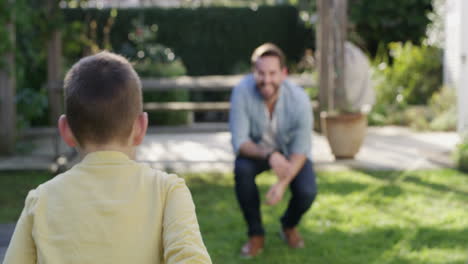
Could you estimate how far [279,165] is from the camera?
386cm

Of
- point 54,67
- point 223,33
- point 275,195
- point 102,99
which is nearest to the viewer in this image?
point 102,99

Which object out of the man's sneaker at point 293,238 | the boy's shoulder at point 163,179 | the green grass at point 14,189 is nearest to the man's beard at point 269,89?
the man's sneaker at point 293,238

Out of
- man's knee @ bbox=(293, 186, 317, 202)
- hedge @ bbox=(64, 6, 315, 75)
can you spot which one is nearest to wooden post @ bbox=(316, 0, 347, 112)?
man's knee @ bbox=(293, 186, 317, 202)

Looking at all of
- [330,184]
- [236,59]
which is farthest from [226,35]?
[330,184]

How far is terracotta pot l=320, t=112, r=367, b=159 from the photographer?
689cm

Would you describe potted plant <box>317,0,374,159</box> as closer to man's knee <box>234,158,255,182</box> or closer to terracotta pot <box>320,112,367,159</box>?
terracotta pot <box>320,112,367,159</box>

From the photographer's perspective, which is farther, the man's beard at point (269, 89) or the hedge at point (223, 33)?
the hedge at point (223, 33)

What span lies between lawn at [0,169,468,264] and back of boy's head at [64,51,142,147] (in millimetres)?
2468

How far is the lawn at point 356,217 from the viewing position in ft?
12.9

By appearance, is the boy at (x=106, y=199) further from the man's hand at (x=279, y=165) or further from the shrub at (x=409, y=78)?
the shrub at (x=409, y=78)

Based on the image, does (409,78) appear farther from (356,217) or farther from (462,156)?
(356,217)

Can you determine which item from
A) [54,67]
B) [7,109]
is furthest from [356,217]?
[54,67]

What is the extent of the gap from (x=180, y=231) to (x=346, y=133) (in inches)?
218

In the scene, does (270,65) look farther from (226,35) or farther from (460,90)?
(226,35)
